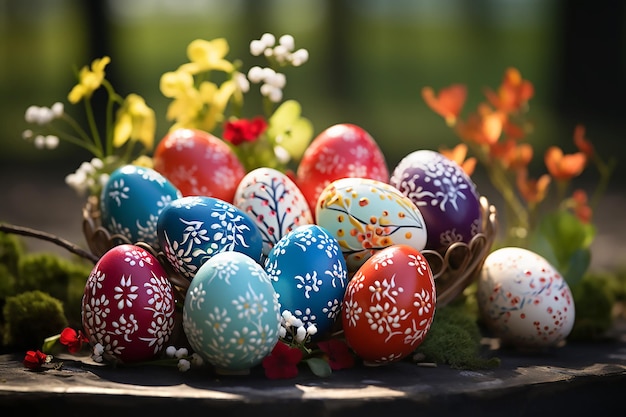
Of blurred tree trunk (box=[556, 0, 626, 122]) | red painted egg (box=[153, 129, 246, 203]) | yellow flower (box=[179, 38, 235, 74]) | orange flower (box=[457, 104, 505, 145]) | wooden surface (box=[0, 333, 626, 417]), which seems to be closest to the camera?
wooden surface (box=[0, 333, 626, 417])

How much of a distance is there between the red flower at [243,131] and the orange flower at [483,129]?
0.68 m

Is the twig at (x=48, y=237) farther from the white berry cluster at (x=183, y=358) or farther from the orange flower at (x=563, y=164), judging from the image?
the orange flower at (x=563, y=164)

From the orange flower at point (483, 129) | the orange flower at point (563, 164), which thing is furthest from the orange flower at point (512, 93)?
the orange flower at point (563, 164)

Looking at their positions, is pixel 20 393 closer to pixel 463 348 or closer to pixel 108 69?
pixel 463 348

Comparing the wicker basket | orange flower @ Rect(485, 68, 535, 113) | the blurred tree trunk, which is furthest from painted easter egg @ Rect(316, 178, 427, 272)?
the blurred tree trunk

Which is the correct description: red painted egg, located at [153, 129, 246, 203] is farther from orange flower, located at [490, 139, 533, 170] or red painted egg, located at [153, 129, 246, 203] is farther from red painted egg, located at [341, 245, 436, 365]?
orange flower, located at [490, 139, 533, 170]

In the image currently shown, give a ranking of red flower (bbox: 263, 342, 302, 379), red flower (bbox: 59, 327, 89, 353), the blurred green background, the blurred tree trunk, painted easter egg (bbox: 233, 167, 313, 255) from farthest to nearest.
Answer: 1. the blurred green background
2. the blurred tree trunk
3. painted easter egg (bbox: 233, 167, 313, 255)
4. red flower (bbox: 59, 327, 89, 353)
5. red flower (bbox: 263, 342, 302, 379)

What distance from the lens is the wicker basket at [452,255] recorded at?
2.11 m

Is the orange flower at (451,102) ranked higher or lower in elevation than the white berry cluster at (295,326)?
higher

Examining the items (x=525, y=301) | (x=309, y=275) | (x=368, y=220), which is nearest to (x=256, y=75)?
(x=368, y=220)

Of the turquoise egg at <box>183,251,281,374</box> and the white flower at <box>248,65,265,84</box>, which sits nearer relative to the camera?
the turquoise egg at <box>183,251,281,374</box>

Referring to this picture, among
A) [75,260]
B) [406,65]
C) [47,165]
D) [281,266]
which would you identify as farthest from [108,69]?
Result: [406,65]

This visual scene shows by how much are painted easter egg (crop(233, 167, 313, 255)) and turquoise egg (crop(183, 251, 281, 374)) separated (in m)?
0.26

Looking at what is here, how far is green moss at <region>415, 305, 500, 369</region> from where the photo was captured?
1.99 meters
